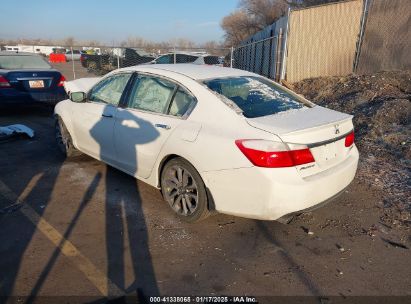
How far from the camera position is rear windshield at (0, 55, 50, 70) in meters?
9.06

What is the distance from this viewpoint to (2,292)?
2660mm

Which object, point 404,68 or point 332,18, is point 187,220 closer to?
point 404,68

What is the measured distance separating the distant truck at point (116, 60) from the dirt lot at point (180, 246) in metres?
15.1

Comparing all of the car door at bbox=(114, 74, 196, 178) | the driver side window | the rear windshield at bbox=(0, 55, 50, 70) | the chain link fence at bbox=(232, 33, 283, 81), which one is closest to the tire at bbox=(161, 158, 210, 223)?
the car door at bbox=(114, 74, 196, 178)

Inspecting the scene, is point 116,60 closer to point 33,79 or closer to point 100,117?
point 33,79

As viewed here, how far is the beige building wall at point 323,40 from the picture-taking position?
40.6 ft

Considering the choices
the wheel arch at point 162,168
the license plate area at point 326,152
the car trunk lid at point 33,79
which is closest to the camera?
the license plate area at point 326,152

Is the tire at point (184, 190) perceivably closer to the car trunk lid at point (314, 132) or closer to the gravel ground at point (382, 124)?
the car trunk lid at point (314, 132)

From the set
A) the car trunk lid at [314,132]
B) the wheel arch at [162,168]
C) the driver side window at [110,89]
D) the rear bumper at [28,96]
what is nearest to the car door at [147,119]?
the wheel arch at [162,168]

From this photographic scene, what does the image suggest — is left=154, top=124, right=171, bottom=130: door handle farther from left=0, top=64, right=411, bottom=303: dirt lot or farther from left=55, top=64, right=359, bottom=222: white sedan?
left=0, top=64, right=411, bottom=303: dirt lot

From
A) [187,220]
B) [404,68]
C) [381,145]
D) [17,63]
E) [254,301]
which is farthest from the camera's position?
[404,68]

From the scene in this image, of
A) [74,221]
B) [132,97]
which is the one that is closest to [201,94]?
[132,97]

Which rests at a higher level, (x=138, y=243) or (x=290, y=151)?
(x=290, y=151)

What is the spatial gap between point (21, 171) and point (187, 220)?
289 cm
